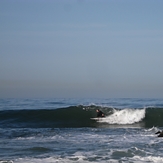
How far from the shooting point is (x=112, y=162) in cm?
1370

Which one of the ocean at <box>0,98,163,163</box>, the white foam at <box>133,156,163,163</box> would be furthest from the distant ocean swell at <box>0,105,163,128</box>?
the white foam at <box>133,156,163,163</box>

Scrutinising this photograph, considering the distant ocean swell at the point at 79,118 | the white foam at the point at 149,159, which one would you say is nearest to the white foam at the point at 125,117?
the distant ocean swell at the point at 79,118

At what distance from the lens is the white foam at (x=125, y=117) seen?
2948cm

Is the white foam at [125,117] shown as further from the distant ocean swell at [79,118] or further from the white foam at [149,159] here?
the white foam at [149,159]

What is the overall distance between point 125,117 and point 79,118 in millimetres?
3638

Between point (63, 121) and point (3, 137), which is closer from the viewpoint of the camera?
point (3, 137)

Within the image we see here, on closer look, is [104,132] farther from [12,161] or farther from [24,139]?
[12,161]

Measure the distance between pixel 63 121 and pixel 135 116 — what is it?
5866mm

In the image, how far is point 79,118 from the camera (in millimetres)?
30828

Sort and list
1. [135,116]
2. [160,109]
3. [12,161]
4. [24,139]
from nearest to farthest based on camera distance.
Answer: [12,161], [24,139], [135,116], [160,109]

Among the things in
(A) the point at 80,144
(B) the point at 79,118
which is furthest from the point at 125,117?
(A) the point at 80,144

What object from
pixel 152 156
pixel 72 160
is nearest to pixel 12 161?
pixel 72 160

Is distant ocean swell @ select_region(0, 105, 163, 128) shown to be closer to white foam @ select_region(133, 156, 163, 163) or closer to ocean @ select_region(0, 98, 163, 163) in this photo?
ocean @ select_region(0, 98, 163, 163)

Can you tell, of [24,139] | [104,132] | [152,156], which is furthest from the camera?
Result: [104,132]
